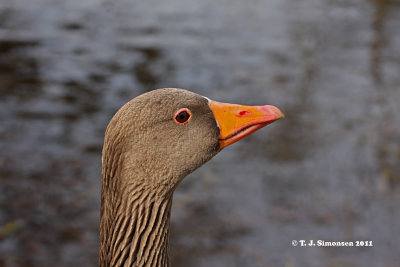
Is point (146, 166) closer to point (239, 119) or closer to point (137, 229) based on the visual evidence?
point (137, 229)

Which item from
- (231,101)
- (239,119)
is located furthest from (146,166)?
(231,101)

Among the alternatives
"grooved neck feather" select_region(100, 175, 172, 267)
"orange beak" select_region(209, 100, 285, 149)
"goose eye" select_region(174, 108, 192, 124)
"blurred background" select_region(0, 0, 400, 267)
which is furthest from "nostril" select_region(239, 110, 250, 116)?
"blurred background" select_region(0, 0, 400, 267)

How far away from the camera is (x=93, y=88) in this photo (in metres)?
8.93

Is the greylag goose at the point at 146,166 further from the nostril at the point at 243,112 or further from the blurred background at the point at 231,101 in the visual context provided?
the blurred background at the point at 231,101

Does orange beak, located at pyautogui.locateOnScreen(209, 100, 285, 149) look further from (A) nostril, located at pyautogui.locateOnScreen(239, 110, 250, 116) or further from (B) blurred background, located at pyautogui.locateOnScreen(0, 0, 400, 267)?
(B) blurred background, located at pyautogui.locateOnScreen(0, 0, 400, 267)

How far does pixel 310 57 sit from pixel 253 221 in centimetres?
568

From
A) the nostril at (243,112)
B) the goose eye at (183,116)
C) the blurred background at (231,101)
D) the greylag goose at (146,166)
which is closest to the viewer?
the greylag goose at (146,166)

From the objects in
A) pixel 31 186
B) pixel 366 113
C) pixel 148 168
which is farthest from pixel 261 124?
pixel 366 113

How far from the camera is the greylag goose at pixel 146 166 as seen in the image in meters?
2.83

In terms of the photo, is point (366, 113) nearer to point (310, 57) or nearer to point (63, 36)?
point (310, 57)

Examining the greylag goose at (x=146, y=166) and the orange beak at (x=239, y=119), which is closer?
the greylag goose at (x=146, y=166)

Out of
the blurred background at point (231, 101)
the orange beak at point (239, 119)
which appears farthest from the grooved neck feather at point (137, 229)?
the blurred background at point (231, 101)

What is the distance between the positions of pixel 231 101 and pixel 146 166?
232 inches

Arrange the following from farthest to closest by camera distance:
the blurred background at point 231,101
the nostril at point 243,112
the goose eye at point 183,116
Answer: the blurred background at point 231,101 → the nostril at point 243,112 → the goose eye at point 183,116
